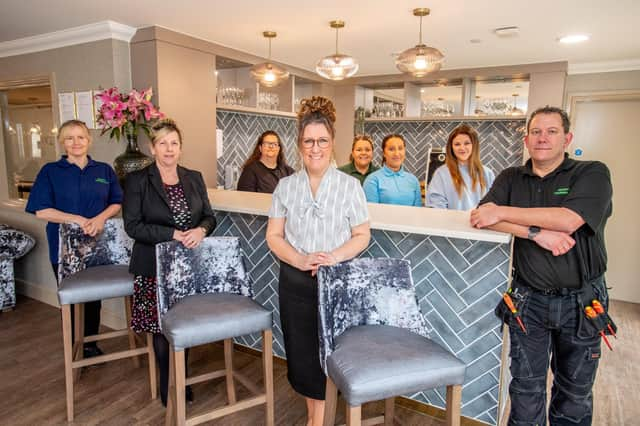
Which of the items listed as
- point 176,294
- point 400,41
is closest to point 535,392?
point 176,294

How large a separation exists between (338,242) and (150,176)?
1.03 metres

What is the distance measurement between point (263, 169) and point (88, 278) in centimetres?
185

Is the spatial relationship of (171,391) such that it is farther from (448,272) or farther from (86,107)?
(86,107)

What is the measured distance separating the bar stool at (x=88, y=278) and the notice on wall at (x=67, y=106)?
177 centimetres

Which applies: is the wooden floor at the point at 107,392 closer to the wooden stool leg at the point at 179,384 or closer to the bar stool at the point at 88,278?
the bar stool at the point at 88,278

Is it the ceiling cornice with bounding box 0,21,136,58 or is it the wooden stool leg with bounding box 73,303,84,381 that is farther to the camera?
the ceiling cornice with bounding box 0,21,136,58

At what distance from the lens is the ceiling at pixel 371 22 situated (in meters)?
2.96

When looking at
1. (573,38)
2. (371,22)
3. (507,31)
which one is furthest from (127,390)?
(573,38)

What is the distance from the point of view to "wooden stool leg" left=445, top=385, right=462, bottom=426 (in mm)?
1407

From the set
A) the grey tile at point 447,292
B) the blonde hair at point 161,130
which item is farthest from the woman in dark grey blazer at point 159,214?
the grey tile at point 447,292

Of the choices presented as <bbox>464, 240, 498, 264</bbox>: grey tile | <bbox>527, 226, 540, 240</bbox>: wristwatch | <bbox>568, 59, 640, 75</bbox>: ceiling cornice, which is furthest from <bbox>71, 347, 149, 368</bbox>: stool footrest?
<bbox>568, 59, 640, 75</bbox>: ceiling cornice

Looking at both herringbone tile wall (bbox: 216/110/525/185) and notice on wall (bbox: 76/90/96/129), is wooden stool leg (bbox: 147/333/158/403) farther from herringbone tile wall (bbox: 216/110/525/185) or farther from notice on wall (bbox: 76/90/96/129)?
herringbone tile wall (bbox: 216/110/525/185)

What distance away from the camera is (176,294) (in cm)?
199

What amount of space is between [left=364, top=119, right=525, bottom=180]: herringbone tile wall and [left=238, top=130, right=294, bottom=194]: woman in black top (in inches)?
101
